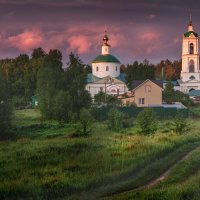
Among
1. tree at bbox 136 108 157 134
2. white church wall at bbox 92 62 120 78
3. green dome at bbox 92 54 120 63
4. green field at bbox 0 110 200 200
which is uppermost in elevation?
green dome at bbox 92 54 120 63

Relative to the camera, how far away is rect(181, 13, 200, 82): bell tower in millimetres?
92875

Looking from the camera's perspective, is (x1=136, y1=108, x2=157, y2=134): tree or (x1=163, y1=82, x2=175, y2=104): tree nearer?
(x1=136, y1=108, x2=157, y2=134): tree

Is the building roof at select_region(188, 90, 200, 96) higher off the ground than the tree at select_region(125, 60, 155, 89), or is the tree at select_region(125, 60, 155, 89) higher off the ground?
the tree at select_region(125, 60, 155, 89)

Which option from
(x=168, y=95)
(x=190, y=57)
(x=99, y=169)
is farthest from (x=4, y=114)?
(x=190, y=57)

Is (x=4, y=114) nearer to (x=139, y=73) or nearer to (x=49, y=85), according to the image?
(x=49, y=85)

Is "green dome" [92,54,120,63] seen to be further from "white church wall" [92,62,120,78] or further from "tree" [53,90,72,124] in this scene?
"tree" [53,90,72,124]

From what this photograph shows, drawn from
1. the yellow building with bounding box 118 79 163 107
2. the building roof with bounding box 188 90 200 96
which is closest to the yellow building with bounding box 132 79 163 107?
the yellow building with bounding box 118 79 163 107

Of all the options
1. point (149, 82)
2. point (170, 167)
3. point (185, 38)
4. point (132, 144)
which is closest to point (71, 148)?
point (132, 144)

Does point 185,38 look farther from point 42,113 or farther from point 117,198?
point 117,198

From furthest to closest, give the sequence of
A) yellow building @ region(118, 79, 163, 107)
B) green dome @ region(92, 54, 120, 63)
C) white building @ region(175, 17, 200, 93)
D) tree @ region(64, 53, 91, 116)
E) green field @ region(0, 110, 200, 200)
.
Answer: white building @ region(175, 17, 200, 93)
green dome @ region(92, 54, 120, 63)
yellow building @ region(118, 79, 163, 107)
tree @ region(64, 53, 91, 116)
green field @ region(0, 110, 200, 200)

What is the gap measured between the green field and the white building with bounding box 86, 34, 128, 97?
56.5 metres

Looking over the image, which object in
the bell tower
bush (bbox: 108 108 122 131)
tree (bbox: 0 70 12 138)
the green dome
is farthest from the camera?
the bell tower

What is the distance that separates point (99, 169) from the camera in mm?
18062

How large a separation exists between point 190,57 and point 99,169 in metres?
78.3
